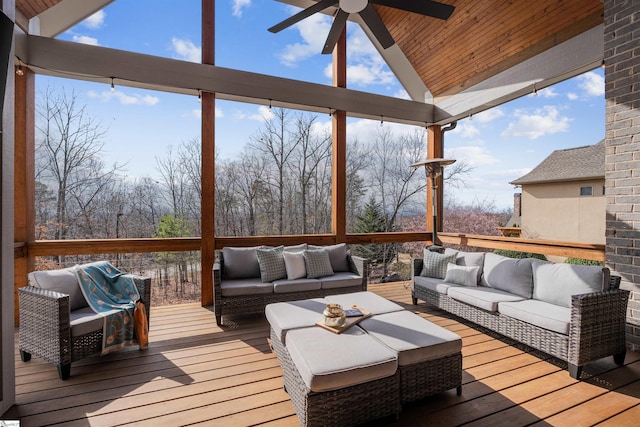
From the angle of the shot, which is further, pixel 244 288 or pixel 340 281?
pixel 340 281

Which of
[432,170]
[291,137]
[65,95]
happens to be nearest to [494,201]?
[432,170]

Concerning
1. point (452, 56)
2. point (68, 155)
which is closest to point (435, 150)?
point (452, 56)

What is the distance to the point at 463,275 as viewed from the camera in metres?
3.68

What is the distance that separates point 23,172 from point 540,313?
5.67m

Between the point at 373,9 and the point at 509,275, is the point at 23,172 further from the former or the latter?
the point at 509,275

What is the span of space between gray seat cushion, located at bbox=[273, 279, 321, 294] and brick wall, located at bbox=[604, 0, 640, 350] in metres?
3.11

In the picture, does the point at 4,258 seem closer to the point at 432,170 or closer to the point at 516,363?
the point at 516,363

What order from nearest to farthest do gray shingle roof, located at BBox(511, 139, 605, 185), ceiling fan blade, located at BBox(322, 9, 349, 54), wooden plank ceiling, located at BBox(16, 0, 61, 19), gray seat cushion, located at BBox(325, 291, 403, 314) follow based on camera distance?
gray seat cushion, located at BBox(325, 291, 403, 314) → ceiling fan blade, located at BBox(322, 9, 349, 54) → wooden plank ceiling, located at BBox(16, 0, 61, 19) → gray shingle roof, located at BBox(511, 139, 605, 185)

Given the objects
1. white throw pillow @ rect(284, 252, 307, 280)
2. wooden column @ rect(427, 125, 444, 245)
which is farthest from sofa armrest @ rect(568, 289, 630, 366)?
wooden column @ rect(427, 125, 444, 245)

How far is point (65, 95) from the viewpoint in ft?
16.6

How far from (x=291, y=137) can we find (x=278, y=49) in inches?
69.0

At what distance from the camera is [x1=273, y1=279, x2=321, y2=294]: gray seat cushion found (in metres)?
3.67

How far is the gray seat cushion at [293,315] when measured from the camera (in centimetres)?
229

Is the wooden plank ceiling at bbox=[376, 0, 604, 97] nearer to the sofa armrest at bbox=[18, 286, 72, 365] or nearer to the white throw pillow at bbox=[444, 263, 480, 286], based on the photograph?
the white throw pillow at bbox=[444, 263, 480, 286]
